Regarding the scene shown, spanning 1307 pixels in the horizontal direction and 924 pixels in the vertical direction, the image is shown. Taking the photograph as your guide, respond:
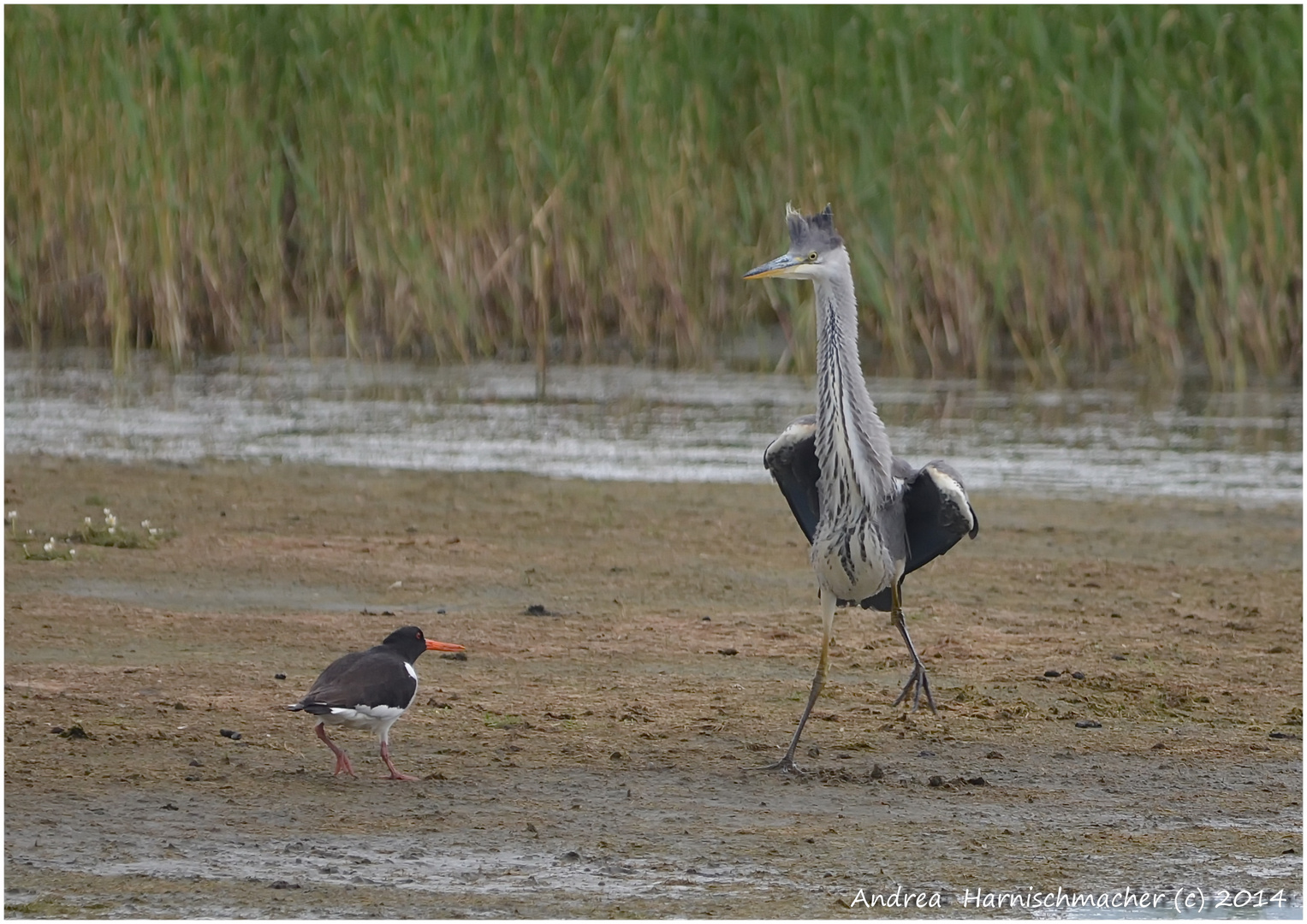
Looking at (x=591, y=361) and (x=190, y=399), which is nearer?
(x=190, y=399)

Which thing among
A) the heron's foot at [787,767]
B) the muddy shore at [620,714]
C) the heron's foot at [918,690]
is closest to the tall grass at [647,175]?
the muddy shore at [620,714]

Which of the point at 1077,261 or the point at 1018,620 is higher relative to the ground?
the point at 1077,261

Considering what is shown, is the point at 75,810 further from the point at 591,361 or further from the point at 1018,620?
the point at 591,361

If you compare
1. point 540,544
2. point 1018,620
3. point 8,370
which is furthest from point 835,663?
point 8,370

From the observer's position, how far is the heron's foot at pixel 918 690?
20.8 ft

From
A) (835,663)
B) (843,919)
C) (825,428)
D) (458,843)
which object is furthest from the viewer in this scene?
(835,663)

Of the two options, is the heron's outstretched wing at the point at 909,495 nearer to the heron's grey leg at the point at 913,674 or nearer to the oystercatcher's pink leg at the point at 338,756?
the heron's grey leg at the point at 913,674

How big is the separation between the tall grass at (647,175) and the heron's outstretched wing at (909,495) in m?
7.94

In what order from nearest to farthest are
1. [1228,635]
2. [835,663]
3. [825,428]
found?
[825,428]
[835,663]
[1228,635]

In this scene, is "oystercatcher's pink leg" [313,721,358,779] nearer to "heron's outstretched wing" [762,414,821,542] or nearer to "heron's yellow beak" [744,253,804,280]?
"heron's outstretched wing" [762,414,821,542]

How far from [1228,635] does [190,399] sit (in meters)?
7.60

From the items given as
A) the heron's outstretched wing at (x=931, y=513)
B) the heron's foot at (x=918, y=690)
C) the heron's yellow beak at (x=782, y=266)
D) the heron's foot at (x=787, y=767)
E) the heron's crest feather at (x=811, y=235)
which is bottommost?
the heron's foot at (x=787, y=767)

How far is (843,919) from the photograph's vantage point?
4520 mm

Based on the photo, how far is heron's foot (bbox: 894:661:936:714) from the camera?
20.8 feet
